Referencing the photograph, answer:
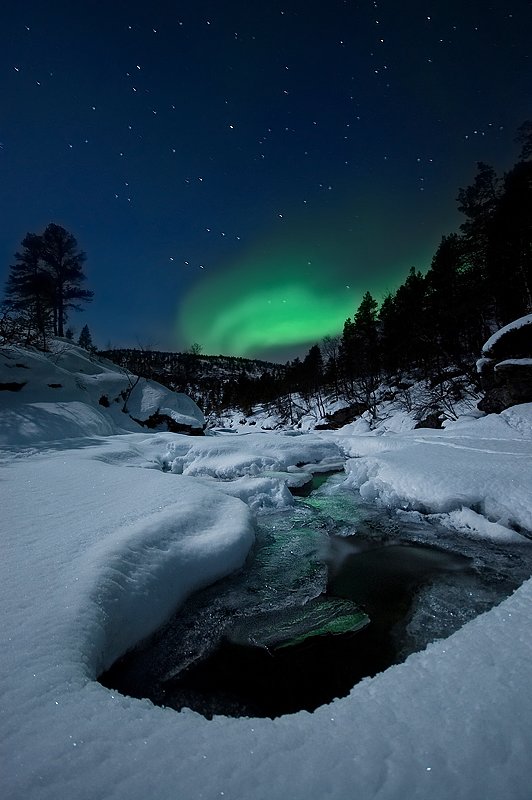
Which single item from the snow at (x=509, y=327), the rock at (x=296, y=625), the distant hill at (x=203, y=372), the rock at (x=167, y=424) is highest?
the distant hill at (x=203, y=372)

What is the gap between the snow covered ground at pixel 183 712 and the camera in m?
1.17

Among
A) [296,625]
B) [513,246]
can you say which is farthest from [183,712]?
[513,246]

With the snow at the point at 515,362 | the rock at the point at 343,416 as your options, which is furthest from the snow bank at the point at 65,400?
the rock at the point at 343,416

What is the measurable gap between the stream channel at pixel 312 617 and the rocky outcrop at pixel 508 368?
10.1 metres

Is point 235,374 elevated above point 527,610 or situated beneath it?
elevated above

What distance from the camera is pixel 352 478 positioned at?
28.4ft

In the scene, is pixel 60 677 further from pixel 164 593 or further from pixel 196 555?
pixel 196 555

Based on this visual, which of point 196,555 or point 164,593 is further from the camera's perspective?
Result: point 196,555

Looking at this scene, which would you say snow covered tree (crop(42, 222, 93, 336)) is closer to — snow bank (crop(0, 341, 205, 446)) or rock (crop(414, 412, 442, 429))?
snow bank (crop(0, 341, 205, 446))

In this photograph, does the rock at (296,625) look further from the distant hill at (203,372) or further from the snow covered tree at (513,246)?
the distant hill at (203,372)

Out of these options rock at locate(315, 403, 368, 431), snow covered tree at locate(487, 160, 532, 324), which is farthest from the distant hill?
snow covered tree at locate(487, 160, 532, 324)

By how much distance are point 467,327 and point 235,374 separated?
110397 mm

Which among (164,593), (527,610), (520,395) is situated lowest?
(164,593)

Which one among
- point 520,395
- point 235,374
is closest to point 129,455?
point 520,395
